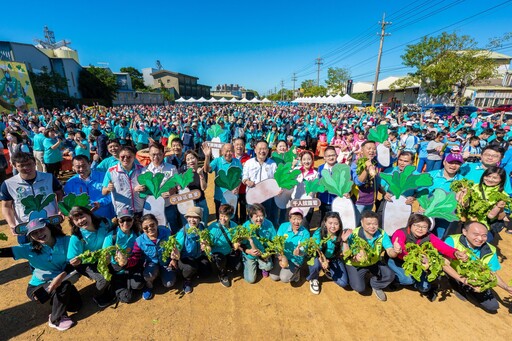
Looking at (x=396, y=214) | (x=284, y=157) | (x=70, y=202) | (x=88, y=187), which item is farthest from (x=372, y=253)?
(x=88, y=187)

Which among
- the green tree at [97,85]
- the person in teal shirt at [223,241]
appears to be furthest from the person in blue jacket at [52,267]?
the green tree at [97,85]

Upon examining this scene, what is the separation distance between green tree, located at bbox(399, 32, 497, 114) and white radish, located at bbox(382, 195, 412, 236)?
25577mm

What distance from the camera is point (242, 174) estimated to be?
→ 153 inches

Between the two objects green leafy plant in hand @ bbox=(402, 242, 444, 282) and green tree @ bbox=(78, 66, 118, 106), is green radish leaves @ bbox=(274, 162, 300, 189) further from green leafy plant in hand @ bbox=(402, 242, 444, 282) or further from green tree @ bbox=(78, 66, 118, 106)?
green tree @ bbox=(78, 66, 118, 106)

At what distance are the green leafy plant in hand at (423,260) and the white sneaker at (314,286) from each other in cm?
114

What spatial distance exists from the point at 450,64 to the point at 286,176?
27.9m

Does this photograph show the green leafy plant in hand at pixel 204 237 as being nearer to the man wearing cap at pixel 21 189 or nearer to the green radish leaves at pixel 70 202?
the green radish leaves at pixel 70 202

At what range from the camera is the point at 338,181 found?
10.9 feet

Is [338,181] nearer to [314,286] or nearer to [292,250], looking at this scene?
[292,250]

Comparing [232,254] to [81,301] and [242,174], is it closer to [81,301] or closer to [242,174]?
[242,174]

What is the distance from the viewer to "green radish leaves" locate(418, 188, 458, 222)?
294 centimetres

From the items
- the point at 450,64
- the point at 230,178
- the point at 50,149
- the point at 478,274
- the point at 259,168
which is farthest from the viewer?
the point at 450,64

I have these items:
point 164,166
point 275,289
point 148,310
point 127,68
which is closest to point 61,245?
point 148,310

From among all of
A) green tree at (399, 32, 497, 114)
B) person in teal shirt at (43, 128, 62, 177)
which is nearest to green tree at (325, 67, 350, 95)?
green tree at (399, 32, 497, 114)
